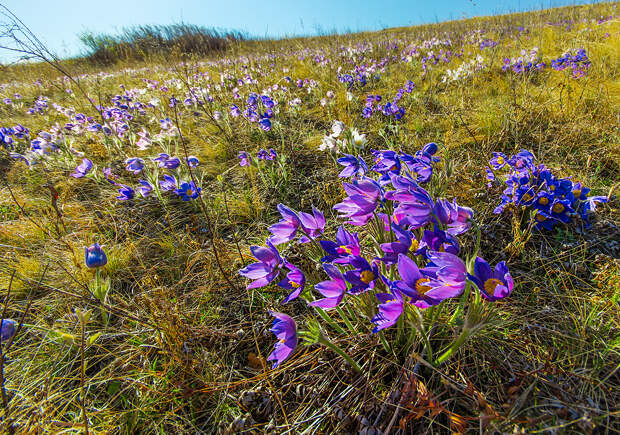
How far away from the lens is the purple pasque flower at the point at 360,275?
109cm

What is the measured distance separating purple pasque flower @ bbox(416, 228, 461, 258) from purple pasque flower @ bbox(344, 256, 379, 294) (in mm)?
227

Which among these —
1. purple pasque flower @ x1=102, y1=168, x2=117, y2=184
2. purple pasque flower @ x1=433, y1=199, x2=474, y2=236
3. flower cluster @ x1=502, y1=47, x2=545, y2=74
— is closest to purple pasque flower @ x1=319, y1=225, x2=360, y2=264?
purple pasque flower @ x1=433, y1=199, x2=474, y2=236

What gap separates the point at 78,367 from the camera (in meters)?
1.67

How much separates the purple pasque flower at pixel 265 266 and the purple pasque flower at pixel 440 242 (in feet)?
2.01

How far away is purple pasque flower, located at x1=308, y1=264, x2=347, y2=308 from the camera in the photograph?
109 centimetres

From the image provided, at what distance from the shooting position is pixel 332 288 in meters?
1.12

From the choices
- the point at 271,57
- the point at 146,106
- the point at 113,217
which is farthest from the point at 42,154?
the point at 271,57

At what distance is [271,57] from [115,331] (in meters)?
9.46

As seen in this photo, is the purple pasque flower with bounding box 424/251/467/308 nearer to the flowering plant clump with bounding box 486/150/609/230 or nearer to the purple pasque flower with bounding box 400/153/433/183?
the purple pasque flower with bounding box 400/153/433/183

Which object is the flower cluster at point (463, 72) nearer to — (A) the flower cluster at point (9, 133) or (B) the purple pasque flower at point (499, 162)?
(B) the purple pasque flower at point (499, 162)

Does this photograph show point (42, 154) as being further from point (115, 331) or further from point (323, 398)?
point (323, 398)

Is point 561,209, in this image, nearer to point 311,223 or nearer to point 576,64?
point 311,223

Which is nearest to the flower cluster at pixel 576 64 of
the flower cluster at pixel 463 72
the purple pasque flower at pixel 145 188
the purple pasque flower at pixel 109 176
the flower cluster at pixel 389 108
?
the flower cluster at pixel 463 72

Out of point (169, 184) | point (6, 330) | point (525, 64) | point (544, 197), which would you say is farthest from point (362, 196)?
point (525, 64)
